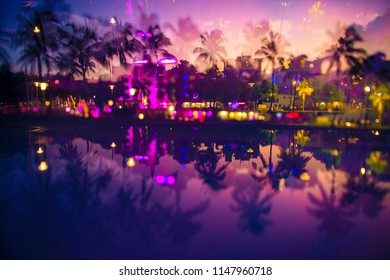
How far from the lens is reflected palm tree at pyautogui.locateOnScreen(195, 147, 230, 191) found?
10887mm

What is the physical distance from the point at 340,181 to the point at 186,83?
1165 inches

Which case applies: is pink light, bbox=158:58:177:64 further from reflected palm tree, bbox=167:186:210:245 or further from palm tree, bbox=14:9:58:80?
reflected palm tree, bbox=167:186:210:245

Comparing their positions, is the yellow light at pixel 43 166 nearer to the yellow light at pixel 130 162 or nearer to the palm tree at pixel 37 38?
the yellow light at pixel 130 162

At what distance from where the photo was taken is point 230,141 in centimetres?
2091

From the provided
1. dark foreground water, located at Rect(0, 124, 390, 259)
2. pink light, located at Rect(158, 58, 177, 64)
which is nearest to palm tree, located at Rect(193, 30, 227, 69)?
pink light, located at Rect(158, 58, 177, 64)

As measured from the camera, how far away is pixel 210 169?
42.9ft

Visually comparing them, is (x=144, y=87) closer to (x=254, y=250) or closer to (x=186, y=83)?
(x=186, y=83)

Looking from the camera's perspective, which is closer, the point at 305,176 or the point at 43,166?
the point at 305,176

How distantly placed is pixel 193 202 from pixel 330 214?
3772 millimetres

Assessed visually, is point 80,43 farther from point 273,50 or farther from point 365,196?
point 365,196

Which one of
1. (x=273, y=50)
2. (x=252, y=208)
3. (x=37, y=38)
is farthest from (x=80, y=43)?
(x=252, y=208)

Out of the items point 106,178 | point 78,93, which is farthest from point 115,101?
point 106,178

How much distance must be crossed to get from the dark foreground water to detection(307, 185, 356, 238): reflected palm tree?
27 millimetres

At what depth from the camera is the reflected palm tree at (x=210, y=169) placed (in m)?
10.9
